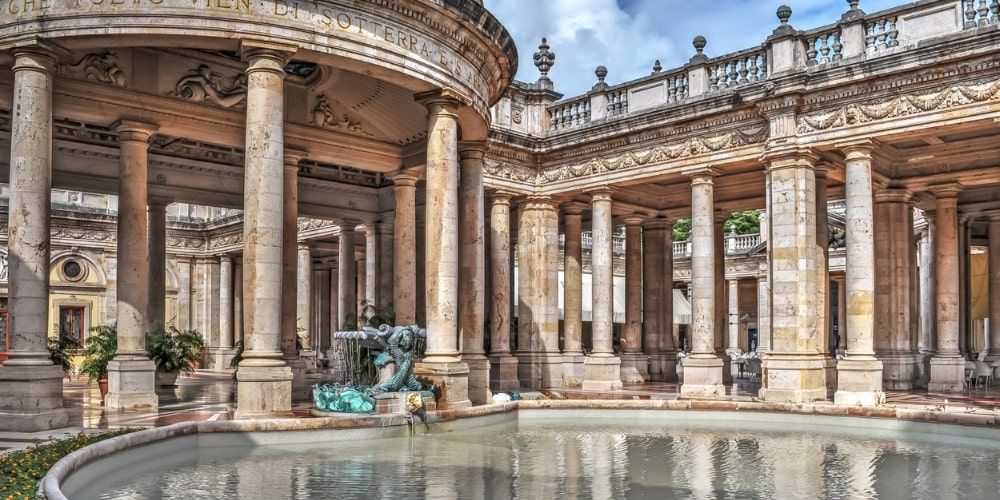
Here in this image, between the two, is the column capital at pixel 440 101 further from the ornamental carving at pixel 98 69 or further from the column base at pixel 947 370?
the column base at pixel 947 370

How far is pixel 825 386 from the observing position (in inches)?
739

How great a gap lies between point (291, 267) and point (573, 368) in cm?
906

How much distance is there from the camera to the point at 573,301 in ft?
82.9

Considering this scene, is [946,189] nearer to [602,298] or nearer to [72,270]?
[602,298]

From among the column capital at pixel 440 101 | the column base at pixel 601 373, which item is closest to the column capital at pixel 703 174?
the column base at pixel 601 373

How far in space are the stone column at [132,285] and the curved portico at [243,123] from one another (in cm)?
3

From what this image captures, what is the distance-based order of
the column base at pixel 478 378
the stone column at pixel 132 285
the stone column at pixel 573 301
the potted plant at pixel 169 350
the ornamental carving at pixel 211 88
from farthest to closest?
the stone column at pixel 573 301
the potted plant at pixel 169 350
the column base at pixel 478 378
the ornamental carving at pixel 211 88
the stone column at pixel 132 285

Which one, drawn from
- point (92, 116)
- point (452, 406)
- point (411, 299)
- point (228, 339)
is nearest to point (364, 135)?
point (411, 299)

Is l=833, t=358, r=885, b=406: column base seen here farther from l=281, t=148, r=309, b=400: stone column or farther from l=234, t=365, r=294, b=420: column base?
l=234, t=365, r=294, b=420: column base

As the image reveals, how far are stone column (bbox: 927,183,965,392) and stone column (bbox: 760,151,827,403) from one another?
5.76m

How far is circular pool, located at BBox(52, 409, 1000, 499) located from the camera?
9.10 meters

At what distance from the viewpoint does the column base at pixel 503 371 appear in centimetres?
2298

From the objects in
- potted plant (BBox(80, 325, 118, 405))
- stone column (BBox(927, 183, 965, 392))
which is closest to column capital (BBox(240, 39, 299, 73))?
potted plant (BBox(80, 325, 118, 405))

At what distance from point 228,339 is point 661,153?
2033 cm
